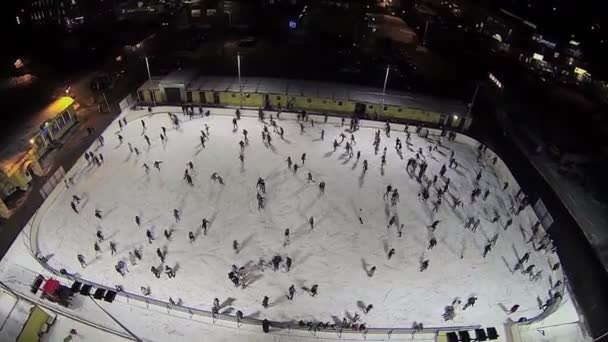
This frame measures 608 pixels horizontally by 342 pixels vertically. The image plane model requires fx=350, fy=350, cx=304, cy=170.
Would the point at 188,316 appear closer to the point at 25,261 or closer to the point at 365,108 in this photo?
the point at 25,261

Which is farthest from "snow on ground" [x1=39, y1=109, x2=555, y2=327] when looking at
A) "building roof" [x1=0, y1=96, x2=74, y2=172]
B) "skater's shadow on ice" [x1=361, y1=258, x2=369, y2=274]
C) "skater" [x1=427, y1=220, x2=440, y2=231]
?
"building roof" [x1=0, y1=96, x2=74, y2=172]

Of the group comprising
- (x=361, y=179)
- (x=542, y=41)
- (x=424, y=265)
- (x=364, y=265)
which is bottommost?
(x=364, y=265)

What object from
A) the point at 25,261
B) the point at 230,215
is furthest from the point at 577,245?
the point at 25,261

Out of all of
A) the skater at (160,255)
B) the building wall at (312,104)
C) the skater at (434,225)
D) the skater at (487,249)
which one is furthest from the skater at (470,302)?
the building wall at (312,104)

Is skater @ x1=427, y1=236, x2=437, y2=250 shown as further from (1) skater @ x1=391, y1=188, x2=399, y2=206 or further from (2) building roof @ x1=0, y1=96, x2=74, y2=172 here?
(2) building roof @ x1=0, y1=96, x2=74, y2=172

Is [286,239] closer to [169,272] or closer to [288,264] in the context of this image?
[288,264]

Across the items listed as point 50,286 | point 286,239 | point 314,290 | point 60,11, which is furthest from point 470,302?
point 60,11
